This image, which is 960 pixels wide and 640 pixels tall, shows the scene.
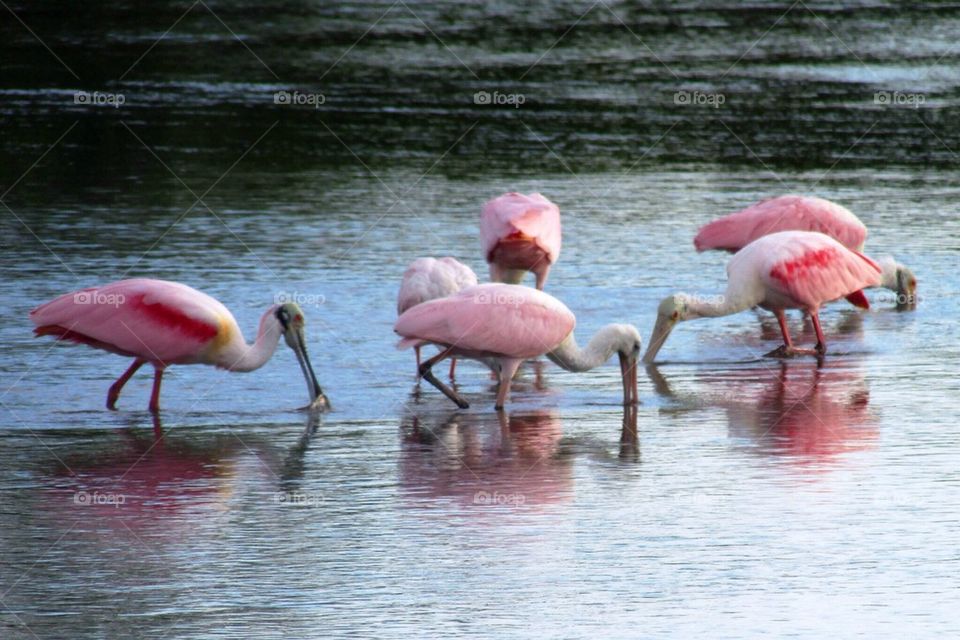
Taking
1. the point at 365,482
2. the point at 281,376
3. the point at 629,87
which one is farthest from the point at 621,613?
the point at 629,87

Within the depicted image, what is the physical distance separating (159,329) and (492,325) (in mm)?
1839

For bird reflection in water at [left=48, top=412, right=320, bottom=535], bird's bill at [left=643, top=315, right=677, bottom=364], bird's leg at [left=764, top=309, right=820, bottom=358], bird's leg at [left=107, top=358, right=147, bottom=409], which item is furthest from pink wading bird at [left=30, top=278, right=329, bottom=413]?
bird's leg at [left=764, top=309, right=820, bottom=358]

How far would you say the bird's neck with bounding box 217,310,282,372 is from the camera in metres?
10.3

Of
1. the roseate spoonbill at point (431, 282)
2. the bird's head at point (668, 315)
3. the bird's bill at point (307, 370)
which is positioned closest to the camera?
the bird's bill at point (307, 370)

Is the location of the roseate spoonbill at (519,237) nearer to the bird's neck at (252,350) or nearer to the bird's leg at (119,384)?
the bird's neck at (252,350)

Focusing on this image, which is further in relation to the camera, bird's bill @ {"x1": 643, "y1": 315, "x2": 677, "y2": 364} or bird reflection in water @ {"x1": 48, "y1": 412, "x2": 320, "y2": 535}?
bird's bill @ {"x1": 643, "y1": 315, "x2": 677, "y2": 364}

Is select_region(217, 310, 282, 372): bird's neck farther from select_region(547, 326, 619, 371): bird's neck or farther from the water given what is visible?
select_region(547, 326, 619, 371): bird's neck
